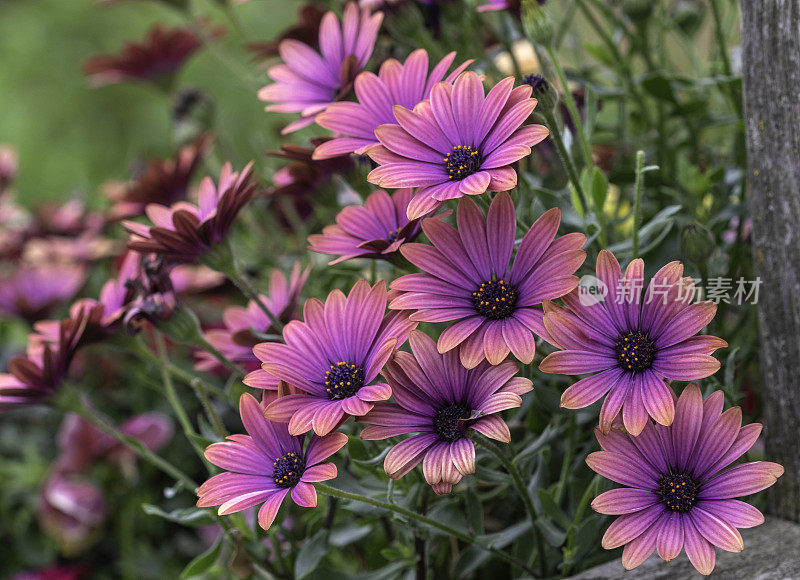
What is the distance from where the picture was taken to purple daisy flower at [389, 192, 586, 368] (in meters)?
0.35

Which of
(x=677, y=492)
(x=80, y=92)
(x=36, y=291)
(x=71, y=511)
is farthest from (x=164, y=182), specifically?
(x=80, y=92)

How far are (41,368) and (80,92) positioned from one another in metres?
2.00

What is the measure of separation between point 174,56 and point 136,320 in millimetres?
527

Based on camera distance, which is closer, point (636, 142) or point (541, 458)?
point (541, 458)

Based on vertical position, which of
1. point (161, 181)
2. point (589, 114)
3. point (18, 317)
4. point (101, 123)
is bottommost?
point (101, 123)

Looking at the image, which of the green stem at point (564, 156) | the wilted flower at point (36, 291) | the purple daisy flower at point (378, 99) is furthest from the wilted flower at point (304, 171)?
the wilted flower at point (36, 291)

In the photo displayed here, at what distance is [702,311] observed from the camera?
0.34 m

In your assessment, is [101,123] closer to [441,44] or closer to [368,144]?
[441,44]

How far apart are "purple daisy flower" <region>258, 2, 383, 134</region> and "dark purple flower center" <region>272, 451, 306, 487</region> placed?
0.22 meters

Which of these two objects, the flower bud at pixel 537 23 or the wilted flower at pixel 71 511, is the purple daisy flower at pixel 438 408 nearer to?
the flower bud at pixel 537 23

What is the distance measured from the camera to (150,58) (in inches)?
Result: 35.3

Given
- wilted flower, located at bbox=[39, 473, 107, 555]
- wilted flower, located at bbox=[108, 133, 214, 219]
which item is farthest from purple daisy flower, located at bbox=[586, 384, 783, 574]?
wilted flower, located at bbox=[39, 473, 107, 555]

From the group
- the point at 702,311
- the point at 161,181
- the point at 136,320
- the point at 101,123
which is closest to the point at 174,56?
the point at 161,181

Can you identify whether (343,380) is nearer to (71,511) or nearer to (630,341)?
(630,341)
